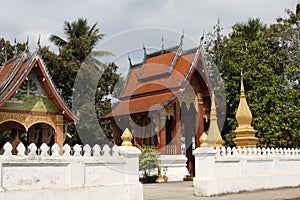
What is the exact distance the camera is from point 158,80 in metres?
23.5

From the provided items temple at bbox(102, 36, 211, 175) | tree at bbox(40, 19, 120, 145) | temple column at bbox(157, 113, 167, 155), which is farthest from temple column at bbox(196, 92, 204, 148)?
tree at bbox(40, 19, 120, 145)

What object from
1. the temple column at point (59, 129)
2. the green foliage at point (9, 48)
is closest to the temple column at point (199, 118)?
the temple column at point (59, 129)

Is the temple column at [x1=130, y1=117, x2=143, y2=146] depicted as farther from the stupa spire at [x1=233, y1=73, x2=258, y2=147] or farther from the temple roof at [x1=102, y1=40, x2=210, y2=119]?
the stupa spire at [x1=233, y1=73, x2=258, y2=147]

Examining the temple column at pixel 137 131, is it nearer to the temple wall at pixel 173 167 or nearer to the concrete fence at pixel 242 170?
the temple wall at pixel 173 167

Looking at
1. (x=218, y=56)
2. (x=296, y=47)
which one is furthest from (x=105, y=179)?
(x=218, y=56)

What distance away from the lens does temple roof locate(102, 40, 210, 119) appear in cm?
2169

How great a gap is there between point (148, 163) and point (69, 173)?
417 inches

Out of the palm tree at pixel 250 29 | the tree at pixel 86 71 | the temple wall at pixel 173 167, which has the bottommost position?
the temple wall at pixel 173 167

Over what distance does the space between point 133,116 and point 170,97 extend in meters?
2.54

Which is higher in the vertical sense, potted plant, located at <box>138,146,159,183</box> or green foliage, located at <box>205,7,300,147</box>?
green foliage, located at <box>205,7,300,147</box>

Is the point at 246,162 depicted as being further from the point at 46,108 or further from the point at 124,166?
the point at 46,108

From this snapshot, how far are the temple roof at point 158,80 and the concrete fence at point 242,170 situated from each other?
278 inches

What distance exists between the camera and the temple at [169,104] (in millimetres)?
21453

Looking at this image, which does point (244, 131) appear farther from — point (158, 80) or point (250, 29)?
point (250, 29)
